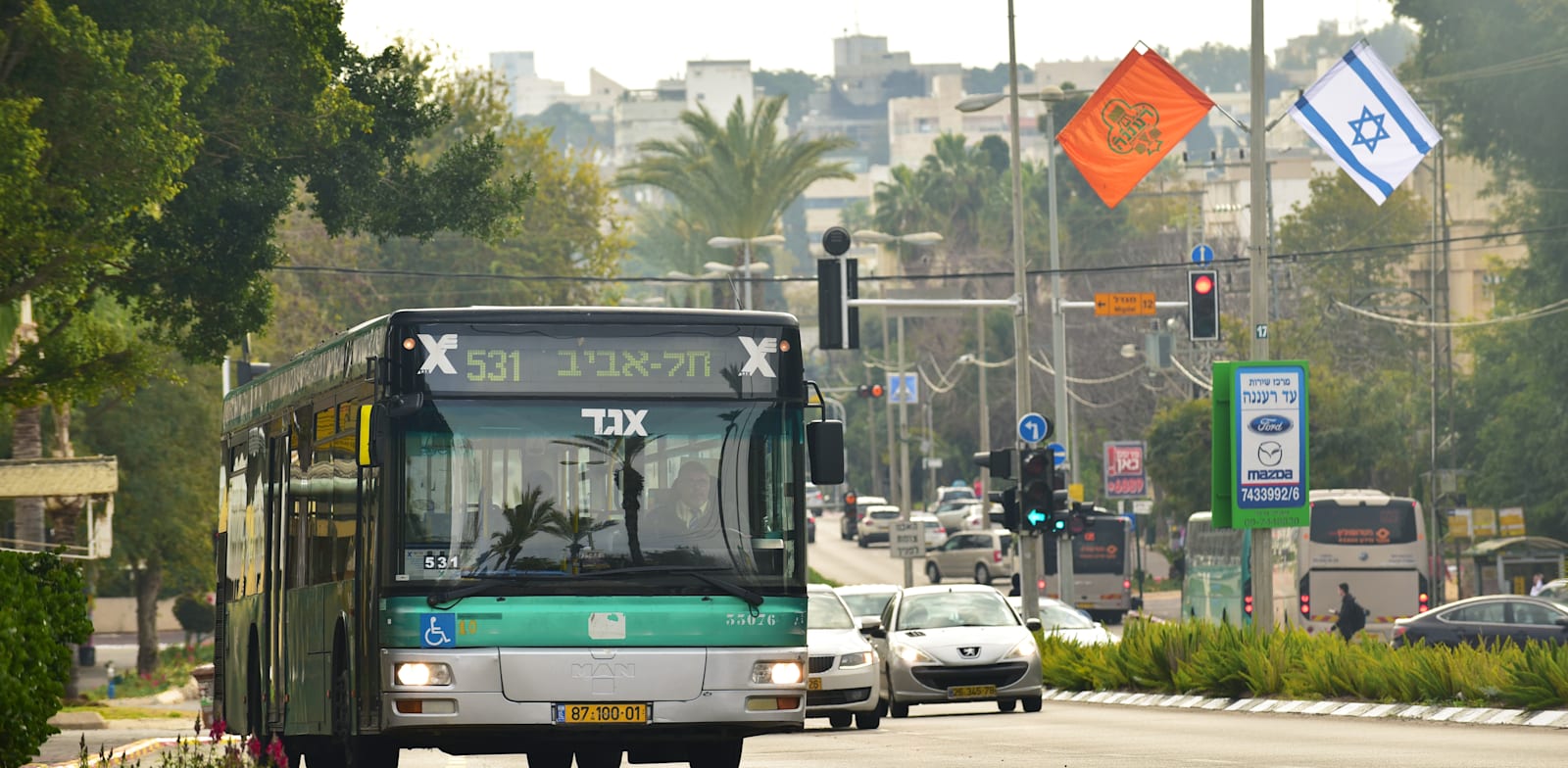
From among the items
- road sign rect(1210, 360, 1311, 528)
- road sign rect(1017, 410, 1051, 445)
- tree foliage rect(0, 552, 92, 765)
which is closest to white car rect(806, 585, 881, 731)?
road sign rect(1210, 360, 1311, 528)

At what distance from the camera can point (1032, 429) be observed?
39.2m

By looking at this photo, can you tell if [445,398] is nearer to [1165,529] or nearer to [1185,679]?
[1185,679]

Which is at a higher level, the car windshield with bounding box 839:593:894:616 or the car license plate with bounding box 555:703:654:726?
the car license plate with bounding box 555:703:654:726

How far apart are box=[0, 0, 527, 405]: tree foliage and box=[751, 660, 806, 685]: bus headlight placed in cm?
1156

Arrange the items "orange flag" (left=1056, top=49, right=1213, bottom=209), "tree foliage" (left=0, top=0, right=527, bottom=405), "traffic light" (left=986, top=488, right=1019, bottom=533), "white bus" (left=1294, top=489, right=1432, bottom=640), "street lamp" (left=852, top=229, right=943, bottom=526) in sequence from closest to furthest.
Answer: "tree foliage" (left=0, top=0, right=527, bottom=405) < "orange flag" (left=1056, top=49, right=1213, bottom=209) < "traffic light" (left=986, top=488, right=1019, bottom=533) < "white bus" (left=1294, top=489, right=1432, bottom=640) < "street lamp" (left=852, top=229, right=943, bottom=526)

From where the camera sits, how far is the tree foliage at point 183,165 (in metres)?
25.3

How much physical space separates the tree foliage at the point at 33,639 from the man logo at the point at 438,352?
8.49 ft

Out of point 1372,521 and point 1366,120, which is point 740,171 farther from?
point 1366,120

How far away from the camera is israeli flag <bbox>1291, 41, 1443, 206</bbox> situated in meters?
30.0

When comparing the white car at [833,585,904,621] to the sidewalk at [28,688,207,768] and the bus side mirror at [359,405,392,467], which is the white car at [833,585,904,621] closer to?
the sidewalk at [28,688,207,768]

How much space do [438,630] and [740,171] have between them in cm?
6007

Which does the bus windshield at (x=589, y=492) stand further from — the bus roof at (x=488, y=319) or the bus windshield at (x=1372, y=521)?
the bus windshield at (x=1372, y=521)

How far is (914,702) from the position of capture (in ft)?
92.1

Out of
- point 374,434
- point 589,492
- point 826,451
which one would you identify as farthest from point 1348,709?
point 374,434
